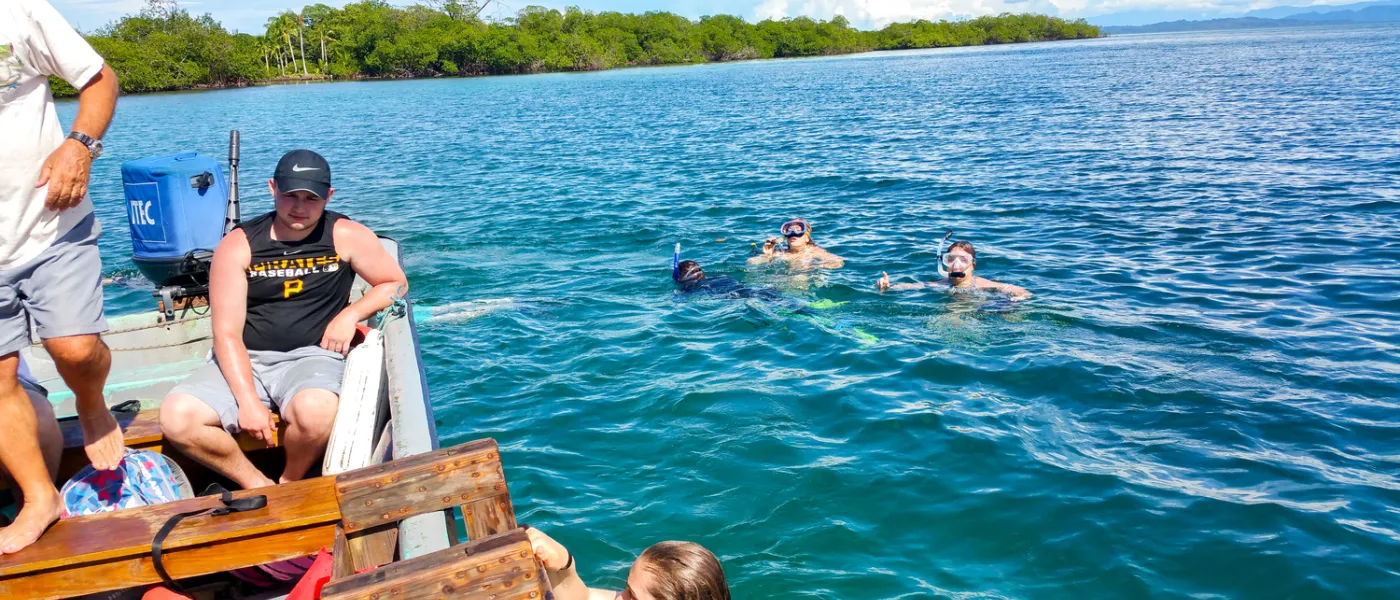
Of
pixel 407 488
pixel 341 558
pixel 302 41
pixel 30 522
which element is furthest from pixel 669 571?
pixel 302 41

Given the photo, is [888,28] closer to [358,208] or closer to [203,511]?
[358,208]

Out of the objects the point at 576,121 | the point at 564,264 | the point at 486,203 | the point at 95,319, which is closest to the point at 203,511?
the point at 95,319

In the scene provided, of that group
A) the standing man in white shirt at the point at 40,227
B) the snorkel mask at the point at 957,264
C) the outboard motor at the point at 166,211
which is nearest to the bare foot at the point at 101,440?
the standing man in white shirt at the point at 40,227

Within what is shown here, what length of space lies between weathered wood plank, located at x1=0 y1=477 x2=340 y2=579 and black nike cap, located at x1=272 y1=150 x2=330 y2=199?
5.68 feet

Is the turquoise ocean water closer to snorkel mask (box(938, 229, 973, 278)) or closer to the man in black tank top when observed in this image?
snorkel mask (box(938, 229, 973, 278))

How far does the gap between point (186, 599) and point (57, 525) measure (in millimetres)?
537

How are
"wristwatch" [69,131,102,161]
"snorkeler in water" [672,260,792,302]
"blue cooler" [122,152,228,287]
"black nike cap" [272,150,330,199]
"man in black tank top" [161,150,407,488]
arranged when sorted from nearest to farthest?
"wristwatch" [69,131,102,161], "man in black tank top" [161,150,407,488], "black nike cap" [272,150,330,199], "blue cooler" [122,152,228,287], "snorkeler in water" [672,260,792,302]

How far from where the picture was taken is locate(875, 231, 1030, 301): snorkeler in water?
1034cm

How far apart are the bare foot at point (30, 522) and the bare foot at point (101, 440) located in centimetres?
31

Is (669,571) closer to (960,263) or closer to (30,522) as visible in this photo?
(30,522)

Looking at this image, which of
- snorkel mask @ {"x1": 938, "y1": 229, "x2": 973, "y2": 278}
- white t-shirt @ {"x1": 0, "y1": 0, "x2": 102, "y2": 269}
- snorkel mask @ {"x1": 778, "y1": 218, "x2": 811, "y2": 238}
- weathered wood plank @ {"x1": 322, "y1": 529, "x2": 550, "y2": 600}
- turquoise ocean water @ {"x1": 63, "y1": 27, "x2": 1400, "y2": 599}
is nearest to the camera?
weathered wood plank @ {"x1": 322, "y1": 529, "x2": 550, "y2": 600}

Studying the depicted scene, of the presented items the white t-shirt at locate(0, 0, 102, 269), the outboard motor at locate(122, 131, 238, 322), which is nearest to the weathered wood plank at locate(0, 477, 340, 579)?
the white t-shirt at locate(0, 0, 102, 269)

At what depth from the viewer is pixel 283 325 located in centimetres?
479

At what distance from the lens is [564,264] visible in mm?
13367
